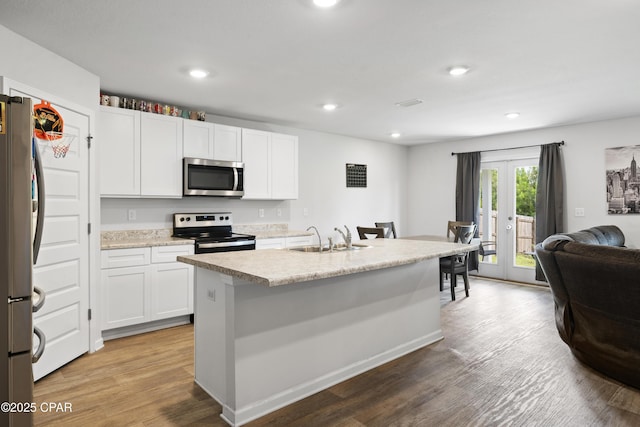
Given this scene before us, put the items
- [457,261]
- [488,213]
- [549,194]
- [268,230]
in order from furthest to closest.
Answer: [488,213] → [549,194] → [268,230] → [457,261]

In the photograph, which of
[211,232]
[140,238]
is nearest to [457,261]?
[211,232]

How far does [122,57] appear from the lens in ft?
9.86

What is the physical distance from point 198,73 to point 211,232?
2003 millimetres

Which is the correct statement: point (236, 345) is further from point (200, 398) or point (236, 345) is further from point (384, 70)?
point (384, 70)

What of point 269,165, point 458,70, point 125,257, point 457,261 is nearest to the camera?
point 458,70

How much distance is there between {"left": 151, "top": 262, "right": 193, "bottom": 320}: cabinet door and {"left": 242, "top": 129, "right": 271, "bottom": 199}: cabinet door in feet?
4.23

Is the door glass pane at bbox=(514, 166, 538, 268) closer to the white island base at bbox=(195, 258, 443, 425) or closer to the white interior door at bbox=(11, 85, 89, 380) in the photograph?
the white island base at bbox=(195, 258, 443, 425)

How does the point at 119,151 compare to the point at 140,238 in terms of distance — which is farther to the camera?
the point at 140,238

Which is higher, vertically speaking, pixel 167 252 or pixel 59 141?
pixel 59 141

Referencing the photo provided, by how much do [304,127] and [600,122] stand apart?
162 inches

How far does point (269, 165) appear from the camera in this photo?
16.5ft

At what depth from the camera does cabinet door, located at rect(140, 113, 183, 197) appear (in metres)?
3.92

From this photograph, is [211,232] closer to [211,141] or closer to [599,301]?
[211,141]

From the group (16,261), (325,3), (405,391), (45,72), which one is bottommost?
(405,391)
